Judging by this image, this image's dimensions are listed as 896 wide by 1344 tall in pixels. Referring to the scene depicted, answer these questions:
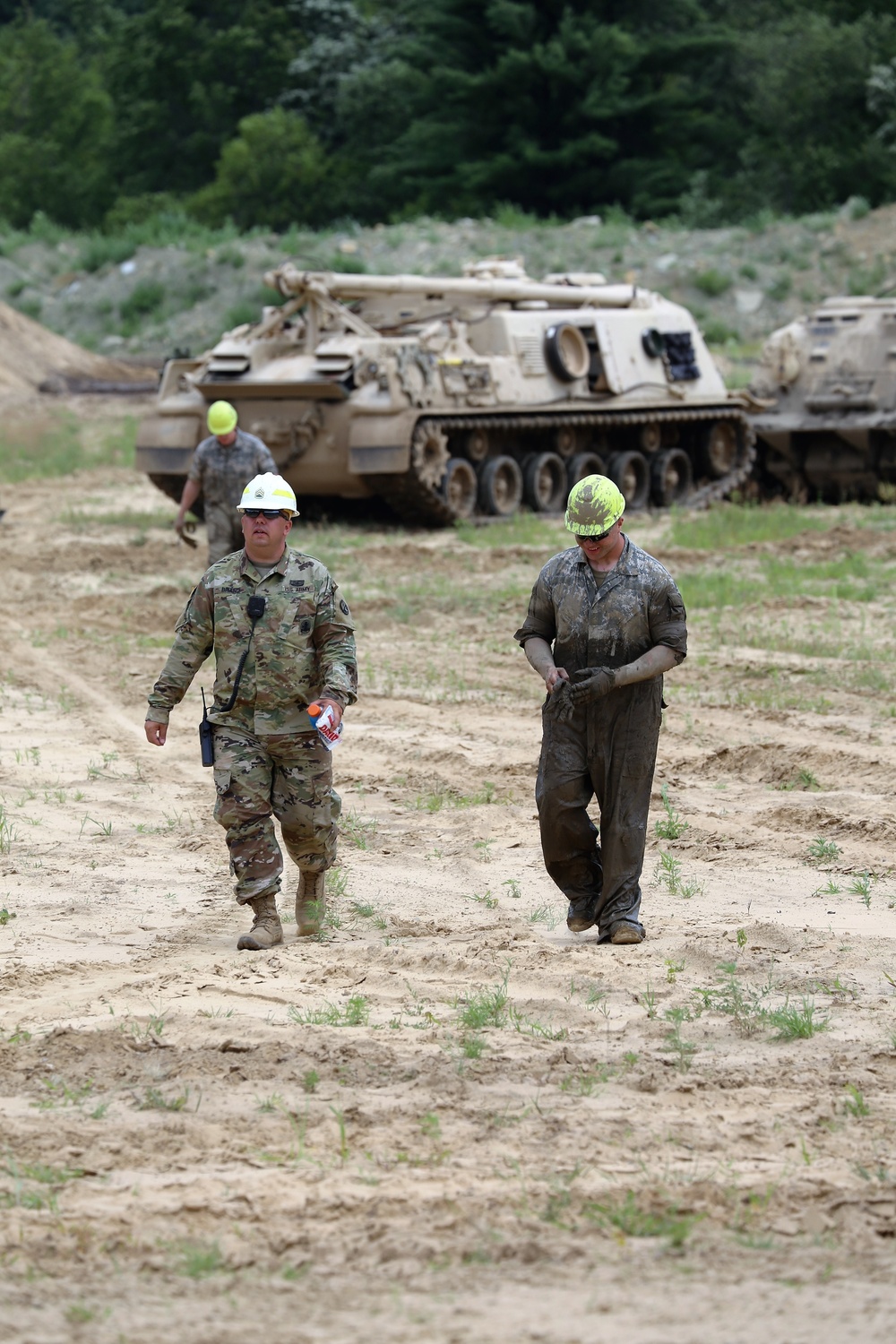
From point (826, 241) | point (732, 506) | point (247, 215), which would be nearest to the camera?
point (732, 506)

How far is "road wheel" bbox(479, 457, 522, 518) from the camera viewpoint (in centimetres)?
2009

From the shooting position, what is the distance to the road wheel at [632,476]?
71.1 feet

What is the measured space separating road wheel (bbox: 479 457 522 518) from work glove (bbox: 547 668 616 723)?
43.5 feet

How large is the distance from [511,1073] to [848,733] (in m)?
5.34

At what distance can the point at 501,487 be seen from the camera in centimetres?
2052

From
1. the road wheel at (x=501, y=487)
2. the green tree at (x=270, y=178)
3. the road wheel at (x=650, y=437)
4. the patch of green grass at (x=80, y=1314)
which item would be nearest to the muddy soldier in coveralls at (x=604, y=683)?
the patch of green grass at (x=80, y=1314)

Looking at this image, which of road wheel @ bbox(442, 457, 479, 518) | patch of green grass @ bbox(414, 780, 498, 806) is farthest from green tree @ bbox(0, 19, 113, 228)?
patch of green grass @ bbox(414, 780, 498, 806)

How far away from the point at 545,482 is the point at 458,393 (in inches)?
73.5

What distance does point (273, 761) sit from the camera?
708 centimetres

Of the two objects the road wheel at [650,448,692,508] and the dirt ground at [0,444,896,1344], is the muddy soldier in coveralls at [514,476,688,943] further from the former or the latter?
the road wheel at [650,448,692,508]

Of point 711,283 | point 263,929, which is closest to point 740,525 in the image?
point 263,929

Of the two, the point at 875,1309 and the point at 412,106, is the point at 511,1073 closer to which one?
the point at 875,1309

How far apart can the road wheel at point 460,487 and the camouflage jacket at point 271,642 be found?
12.5 m

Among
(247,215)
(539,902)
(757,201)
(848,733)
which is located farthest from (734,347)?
(539,902)
